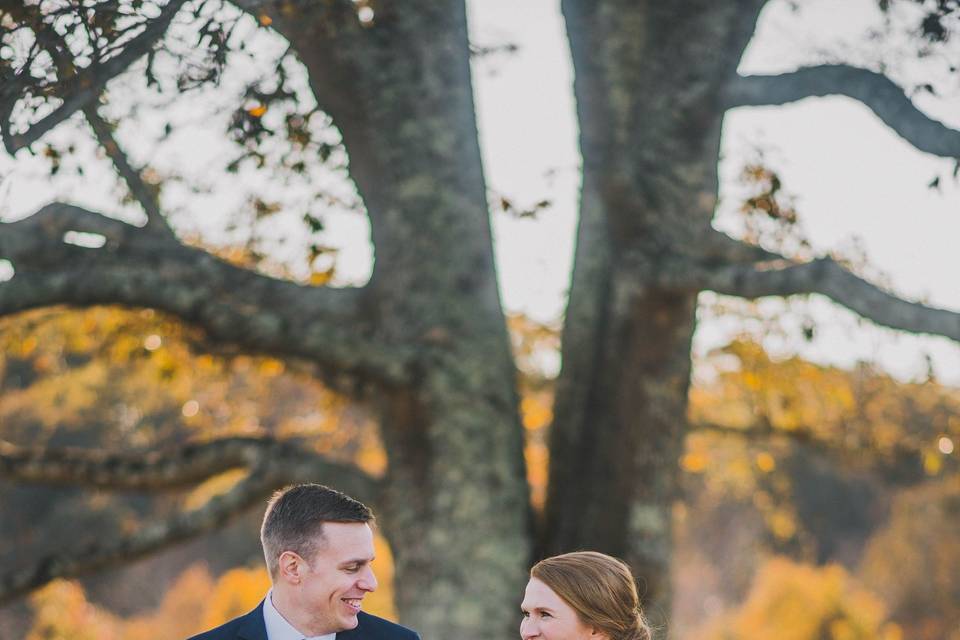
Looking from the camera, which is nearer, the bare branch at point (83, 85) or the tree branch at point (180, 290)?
the bare branch at point (83, 85)

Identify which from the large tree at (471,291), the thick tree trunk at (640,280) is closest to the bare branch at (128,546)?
the large tree at (471,291)

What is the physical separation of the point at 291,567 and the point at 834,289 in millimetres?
3672

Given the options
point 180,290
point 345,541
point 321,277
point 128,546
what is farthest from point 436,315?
point 345,541

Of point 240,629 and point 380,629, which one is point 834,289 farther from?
point 240,629

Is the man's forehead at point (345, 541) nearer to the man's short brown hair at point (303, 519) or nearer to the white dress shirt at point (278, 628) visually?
the man's short brown hair at point (303, 519)

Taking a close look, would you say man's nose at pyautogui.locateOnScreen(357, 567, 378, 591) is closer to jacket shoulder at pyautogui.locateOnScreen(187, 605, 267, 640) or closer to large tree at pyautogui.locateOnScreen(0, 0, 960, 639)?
jacket shoulder at pyautogui.locateOnScreen(187, 605, 267, 640)

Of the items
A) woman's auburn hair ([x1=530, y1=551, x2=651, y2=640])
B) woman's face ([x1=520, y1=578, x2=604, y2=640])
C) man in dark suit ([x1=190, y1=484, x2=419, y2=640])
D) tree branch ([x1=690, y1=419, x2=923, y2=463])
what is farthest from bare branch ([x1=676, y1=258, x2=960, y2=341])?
tree branch ([x1=690, y1=419, x2=923, y2=463])

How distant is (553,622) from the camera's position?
4203mm

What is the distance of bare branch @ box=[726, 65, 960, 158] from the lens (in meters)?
5.94

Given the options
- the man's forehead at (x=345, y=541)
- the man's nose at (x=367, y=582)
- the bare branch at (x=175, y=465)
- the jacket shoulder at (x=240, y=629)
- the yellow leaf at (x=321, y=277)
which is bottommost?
the bare branch at (x=175, y=465)

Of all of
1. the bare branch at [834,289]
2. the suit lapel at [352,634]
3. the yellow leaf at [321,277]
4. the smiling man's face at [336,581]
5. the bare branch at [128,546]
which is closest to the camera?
the smiling man's face at [336,581]

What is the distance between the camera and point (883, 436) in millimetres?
11680

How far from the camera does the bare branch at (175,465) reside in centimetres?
780

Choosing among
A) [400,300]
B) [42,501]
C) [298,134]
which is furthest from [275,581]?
[42,501]
